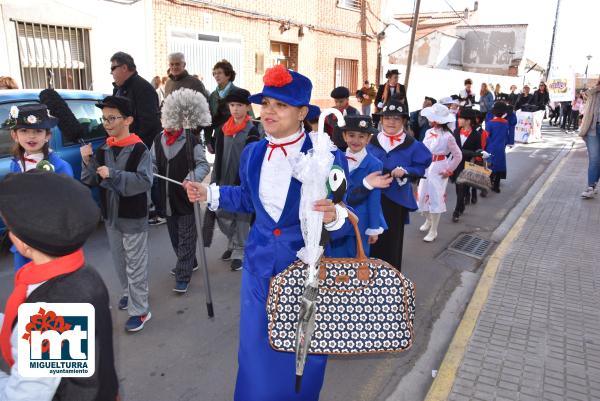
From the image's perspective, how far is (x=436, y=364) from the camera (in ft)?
12.4

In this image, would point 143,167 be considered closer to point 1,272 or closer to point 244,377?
point 244,377

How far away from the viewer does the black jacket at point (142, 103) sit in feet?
19.7

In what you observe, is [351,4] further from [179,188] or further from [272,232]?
[272,232]

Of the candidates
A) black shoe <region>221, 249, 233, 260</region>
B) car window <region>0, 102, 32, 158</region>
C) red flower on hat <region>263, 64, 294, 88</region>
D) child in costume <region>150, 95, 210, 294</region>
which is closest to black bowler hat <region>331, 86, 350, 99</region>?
black shoe <region>221, 249, 233, 260</region>

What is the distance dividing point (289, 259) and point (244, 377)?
712mm

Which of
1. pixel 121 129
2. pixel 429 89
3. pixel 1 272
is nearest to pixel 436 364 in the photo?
pixel 121 129

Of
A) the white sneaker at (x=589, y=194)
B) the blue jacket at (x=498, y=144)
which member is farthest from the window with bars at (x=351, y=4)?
the white sneaker at (x=589, y=194)

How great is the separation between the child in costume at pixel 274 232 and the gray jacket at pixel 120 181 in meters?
1.41

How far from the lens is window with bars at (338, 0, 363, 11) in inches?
778

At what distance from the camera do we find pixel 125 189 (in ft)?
12.4

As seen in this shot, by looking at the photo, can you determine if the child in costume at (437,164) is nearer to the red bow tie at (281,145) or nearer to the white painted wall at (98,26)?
the red bow tie at (281,145)

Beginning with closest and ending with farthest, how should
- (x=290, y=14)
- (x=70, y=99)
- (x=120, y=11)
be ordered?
(x=70, y=99)
(x=120, y=11)
(x=290, y=14)

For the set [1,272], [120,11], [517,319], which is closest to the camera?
[517,319]

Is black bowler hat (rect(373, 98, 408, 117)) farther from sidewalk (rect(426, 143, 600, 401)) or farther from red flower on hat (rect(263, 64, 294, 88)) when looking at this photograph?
red flower on hat (rect(263, 64, 294, 88))
